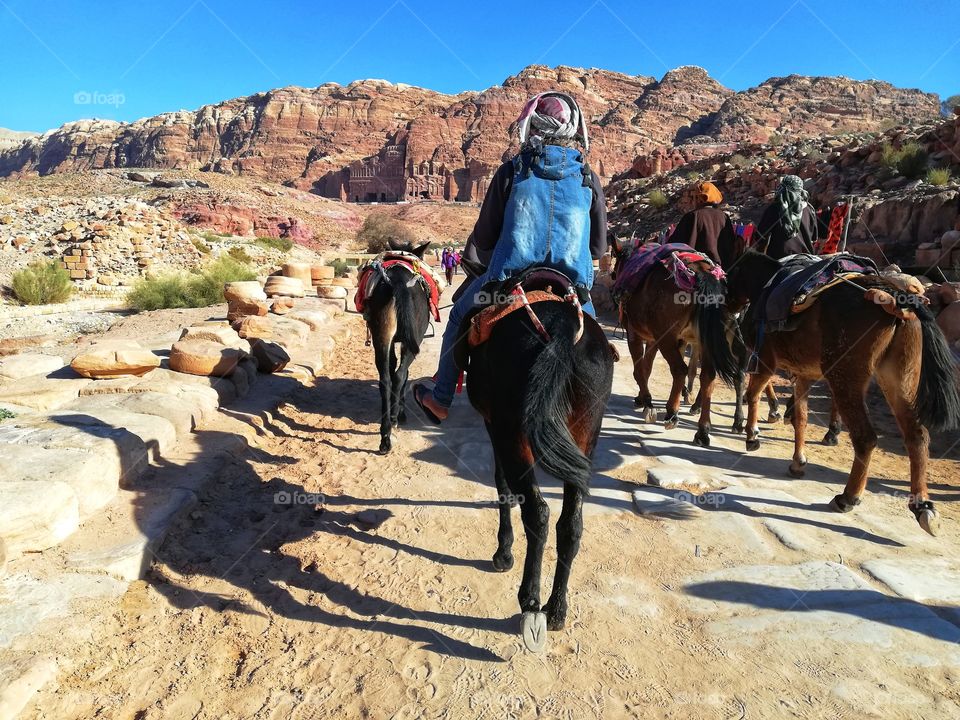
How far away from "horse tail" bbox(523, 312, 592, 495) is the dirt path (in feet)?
3.00

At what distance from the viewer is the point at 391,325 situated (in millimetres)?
5477

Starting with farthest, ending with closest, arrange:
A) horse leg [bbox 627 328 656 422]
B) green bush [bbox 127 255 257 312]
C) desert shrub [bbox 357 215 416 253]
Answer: desert shrub [bbox 357 215 416 253]
green bush [bbox 127 255 257 312]
horse leg [bbox 627 328 656 422]

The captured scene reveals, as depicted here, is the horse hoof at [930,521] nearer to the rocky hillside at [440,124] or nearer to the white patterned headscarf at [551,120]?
the white patterned headscarf at [551,120]

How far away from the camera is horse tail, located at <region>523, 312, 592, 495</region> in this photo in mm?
2387

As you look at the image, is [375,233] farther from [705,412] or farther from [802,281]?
[802,281]

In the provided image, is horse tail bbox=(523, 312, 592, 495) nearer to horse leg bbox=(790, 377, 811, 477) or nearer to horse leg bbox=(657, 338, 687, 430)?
horse leg bbox=(790, 377, 811, 477)

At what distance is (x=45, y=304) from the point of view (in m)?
14.1

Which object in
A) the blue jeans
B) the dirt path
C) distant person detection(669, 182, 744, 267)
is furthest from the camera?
distant person detection(669, 182, 744, 267)

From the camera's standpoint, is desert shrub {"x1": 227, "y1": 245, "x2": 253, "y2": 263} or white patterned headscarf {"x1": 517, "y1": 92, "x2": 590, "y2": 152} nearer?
white patterned headscarf {"x1": 517, "y1": 92, "x2": 590, "y2": 152}

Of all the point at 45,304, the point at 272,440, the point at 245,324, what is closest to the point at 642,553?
the point at 272,440

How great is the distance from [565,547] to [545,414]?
729mm

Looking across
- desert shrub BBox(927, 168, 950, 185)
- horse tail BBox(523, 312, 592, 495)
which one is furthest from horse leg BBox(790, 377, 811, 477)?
desert shrub BBox(927, 168, 950, 185)

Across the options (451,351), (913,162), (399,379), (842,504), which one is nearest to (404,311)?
(399,379)

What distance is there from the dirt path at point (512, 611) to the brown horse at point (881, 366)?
1.50 feet
